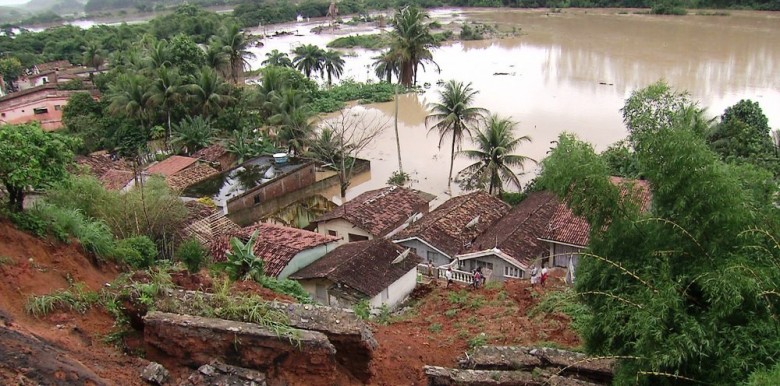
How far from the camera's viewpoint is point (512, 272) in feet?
57.0

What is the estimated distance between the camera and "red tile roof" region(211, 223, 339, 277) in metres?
14.9

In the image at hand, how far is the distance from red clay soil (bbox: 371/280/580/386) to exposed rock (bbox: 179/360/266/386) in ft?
6.10

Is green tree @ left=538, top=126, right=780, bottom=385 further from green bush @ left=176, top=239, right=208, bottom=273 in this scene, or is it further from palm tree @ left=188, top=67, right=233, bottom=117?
palm tree @ left=188, top=67, right=233, bottom=117

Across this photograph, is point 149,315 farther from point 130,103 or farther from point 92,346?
point 130,103

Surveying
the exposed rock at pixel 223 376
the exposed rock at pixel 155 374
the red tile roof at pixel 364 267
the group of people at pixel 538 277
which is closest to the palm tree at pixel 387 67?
the group of people at pixel 538 277

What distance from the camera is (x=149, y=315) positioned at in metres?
7.15

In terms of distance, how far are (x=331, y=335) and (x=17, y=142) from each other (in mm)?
5389

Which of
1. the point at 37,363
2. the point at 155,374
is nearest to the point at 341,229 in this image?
the point at 155,374

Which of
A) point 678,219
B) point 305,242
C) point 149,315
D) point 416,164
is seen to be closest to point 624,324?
point 678,219

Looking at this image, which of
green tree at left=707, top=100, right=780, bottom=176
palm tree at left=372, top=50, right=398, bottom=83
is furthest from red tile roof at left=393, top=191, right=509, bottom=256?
palm tree at left=372, top=50, right=398, bottom=83

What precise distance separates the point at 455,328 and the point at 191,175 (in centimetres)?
1546

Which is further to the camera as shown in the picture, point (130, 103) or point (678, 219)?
point (130, 103)

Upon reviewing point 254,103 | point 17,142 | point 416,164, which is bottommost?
point 416,164

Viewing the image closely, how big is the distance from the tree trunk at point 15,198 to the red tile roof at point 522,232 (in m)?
11.8
